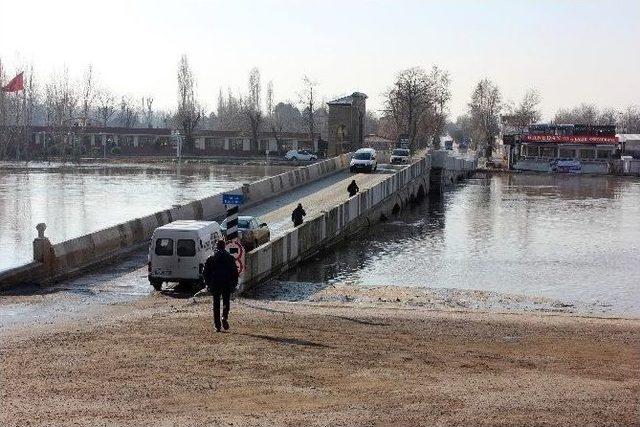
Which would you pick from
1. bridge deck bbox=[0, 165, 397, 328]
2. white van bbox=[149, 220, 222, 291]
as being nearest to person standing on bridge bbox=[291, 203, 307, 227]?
bridge deck bbox=[0, 165, 397, 328]

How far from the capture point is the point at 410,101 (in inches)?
5167

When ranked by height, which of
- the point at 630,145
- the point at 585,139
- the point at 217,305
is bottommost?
the point at 217,305

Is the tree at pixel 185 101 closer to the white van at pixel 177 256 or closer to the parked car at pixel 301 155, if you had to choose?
the parked car at pixel 301 155

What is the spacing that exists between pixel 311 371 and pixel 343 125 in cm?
8468

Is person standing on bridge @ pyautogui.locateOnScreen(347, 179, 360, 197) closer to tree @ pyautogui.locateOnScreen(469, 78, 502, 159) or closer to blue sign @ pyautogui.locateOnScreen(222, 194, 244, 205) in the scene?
blue sign @ pyautogui.locateOnScreen(222, 194, 244, 205)

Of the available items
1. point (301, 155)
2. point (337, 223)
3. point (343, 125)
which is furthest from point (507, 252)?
point (301, 155)

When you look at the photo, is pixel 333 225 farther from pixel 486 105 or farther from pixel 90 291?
pixel 486 105

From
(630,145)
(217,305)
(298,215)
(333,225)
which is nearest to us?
(217,305)

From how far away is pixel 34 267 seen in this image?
2623 centimetres

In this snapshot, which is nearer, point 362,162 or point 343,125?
point 362,162

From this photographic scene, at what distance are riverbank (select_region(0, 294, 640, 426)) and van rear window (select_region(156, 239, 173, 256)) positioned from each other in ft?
15.8

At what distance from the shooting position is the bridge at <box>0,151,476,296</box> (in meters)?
27.4

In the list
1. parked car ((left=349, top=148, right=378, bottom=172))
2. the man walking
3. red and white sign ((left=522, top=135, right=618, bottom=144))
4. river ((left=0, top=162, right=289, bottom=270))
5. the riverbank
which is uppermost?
red and white sign ((left=522, top=135, right=618, bottom=144))

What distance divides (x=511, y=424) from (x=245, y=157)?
11425cm
